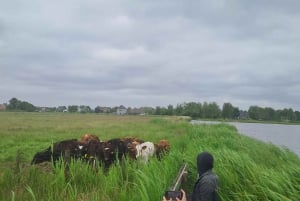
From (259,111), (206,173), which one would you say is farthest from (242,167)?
(259,111)

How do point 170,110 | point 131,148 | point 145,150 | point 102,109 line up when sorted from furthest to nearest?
point 102,109
point 170,110
point 145,150
point 131,148

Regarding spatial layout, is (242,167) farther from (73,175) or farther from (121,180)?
(73,175)

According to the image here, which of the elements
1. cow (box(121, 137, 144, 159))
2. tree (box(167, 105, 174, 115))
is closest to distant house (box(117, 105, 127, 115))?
tree (box(167, 105, 174, 115))

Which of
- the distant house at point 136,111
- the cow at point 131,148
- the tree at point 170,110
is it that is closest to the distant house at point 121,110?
the distant house at point 136,111

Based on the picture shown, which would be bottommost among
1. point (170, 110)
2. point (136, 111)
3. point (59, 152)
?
point (59, 152)

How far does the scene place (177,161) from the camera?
9062 mm

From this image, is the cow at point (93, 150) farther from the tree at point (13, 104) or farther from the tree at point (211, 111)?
the tree at point (13, 104)

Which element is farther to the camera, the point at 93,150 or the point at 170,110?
the point at 170,110

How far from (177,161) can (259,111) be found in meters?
113

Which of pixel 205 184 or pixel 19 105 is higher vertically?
pixel 19 105

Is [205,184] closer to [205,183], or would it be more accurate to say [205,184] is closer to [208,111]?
[205,183]

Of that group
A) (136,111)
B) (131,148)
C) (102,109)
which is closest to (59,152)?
(131,148)

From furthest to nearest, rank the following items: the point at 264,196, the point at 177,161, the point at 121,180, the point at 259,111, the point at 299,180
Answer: the point at 259,111
the point at 177,161
the point at 121,180
the point at 299,180
the point at 264,196

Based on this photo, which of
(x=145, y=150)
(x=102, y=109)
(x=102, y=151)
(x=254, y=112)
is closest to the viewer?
(x=102, y=151)
